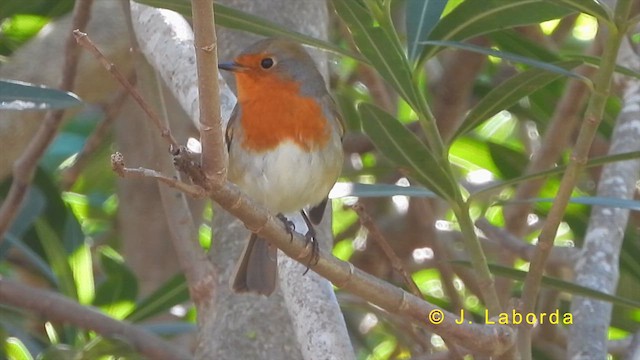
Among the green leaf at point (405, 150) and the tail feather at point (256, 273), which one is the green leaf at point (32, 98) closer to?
the tail feather at point (256, 273)

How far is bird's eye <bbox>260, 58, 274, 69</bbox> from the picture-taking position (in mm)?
3129

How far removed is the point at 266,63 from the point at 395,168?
1165 mm

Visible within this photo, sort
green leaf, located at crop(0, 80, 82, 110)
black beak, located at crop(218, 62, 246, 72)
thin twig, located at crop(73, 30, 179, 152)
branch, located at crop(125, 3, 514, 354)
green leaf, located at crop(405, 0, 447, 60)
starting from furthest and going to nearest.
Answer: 1. black beak, located at crop(218, 62, 246, 72)
2. green leaf, located at crop(0, 80, 82, 110)
3. green leaf, located at crop(405, 0, 447, 60)
4. branch, located at crop(125, 3, 514, 354)
5. thin twig, located at crop(73, 30, 179, 152)

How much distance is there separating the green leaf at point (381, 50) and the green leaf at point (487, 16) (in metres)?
0.13

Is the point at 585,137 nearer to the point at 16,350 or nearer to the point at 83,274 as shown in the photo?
the point at 16,350

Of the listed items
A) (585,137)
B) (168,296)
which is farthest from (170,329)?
(585,137)

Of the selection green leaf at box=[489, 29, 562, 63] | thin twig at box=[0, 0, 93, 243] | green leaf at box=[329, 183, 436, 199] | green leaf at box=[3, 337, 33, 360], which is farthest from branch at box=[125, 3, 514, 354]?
green leaf at box=[3, 337, 33, 360]

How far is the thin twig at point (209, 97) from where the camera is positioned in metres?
1.67

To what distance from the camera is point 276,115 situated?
9.69ft

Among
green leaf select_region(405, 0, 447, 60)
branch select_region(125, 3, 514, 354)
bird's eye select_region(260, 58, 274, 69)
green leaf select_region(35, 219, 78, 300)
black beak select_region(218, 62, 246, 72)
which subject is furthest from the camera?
green leaf select_region(35, 219, 78, 300)

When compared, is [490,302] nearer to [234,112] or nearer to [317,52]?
[234,112]

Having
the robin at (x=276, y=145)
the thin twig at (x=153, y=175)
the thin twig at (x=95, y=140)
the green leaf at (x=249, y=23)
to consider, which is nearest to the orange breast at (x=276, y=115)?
the robin at (x=276, y=145)

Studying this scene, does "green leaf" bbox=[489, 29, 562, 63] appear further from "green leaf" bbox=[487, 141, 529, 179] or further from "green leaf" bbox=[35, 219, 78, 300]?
"green leaf" bbox=[35, 219, 78, 300]

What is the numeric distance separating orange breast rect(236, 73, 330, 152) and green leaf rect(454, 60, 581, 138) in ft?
1.68
